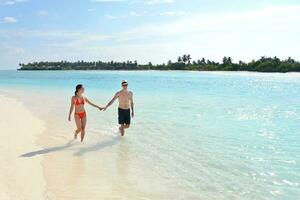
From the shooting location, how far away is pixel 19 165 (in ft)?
27.5

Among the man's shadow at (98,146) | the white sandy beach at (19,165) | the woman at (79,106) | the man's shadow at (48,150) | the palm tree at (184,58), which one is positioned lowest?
the man's shadow at (98,146)

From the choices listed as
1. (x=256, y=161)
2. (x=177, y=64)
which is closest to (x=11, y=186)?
(x=256, y=161)

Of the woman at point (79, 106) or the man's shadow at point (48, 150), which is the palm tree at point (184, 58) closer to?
the woman at point (79, 106)

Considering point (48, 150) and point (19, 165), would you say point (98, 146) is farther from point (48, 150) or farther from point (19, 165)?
point (19, 165)

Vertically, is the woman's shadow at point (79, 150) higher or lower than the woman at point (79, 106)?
lower

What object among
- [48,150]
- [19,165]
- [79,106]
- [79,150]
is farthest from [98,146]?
[19,165]

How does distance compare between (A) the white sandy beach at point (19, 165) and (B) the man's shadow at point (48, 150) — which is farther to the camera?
(B) the man's shadow at point (48, 150)

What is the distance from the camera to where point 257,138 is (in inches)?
520

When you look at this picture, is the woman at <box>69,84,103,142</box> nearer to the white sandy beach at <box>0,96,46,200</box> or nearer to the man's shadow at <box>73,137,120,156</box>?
the man's shadow at <box>73,137,120,156</box>

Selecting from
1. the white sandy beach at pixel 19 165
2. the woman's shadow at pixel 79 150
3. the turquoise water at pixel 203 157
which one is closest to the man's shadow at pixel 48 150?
the woman's shadow at pixel 79 150

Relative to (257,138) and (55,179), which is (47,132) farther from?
(257,138)

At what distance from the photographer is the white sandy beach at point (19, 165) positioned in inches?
265

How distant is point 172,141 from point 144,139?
2.68 ft

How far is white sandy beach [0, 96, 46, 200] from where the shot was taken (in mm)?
6725
